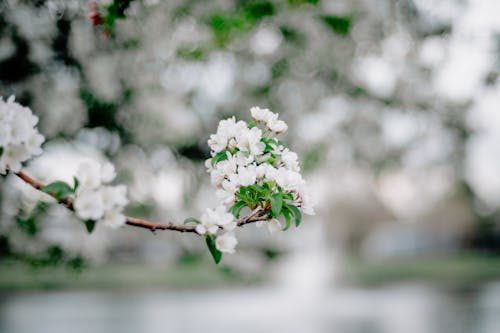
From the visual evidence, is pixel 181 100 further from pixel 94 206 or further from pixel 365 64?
pixel 94 206

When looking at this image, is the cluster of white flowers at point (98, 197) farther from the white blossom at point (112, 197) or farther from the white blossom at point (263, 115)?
the white blossom at point (263, 115)

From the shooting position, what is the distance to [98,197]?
1.14 m

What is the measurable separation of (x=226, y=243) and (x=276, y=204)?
6.7 inches

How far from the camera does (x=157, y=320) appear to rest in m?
10.6

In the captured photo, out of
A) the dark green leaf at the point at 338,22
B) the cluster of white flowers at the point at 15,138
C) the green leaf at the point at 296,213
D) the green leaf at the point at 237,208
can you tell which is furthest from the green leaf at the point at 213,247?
the dark green leaf at the point at 338,22

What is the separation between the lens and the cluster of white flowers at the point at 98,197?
1.13 meters

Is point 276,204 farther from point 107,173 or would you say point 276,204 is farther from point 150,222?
point 107,173

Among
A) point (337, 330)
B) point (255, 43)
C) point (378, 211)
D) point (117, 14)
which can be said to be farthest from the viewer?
point (378, 211)

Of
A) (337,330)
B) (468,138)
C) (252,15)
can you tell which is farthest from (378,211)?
(252,15)

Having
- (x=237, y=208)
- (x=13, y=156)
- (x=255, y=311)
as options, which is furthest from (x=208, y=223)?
(x=255, y=311)

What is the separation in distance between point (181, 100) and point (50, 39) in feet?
4.26

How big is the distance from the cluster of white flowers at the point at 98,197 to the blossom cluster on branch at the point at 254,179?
256mm

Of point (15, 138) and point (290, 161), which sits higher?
point (290, 161)

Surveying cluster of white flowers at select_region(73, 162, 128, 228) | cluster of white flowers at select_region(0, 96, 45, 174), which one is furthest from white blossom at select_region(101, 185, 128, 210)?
cluster of white flowers at select_region(0, 96, 45, 174)
